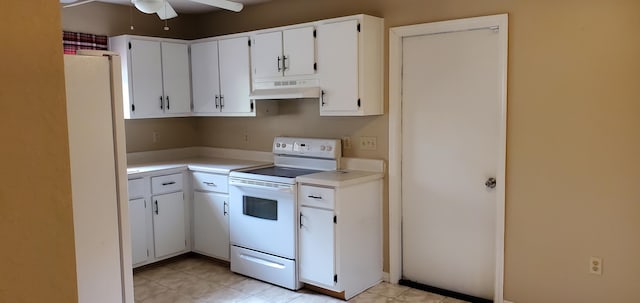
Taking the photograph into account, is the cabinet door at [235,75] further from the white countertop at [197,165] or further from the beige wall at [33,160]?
the beige wall at [33,160]

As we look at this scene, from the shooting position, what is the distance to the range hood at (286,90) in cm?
400

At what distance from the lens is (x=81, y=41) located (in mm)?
4488

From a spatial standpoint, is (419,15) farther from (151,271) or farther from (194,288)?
(151,271)

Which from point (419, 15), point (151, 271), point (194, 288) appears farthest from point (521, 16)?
point (151, 271)

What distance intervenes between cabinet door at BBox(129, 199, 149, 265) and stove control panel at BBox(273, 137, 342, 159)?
127 centimetres

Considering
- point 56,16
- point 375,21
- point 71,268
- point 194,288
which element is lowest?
point 194,288

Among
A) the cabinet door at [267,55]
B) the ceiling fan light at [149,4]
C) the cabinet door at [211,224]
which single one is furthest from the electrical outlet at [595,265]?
the ceiling fan light at [149,4]

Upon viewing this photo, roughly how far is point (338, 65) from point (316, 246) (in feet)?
4.56

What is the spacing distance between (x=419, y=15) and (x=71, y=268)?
3.49 m

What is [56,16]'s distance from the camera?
1.82 ft

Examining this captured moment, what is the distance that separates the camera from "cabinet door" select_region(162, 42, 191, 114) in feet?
15.8

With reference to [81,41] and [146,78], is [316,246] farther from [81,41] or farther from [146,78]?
[81,41]

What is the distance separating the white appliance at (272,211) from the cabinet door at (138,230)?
0.74 m

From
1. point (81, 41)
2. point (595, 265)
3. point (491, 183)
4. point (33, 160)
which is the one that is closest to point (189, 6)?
point (81, 41)
